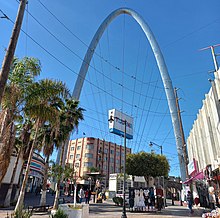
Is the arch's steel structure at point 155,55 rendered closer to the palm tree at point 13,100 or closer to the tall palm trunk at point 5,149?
the palm tree at point 13,100

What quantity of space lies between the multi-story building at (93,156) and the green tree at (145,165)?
41430mm

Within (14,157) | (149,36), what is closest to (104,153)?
(149,36)

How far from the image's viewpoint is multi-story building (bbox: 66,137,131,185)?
273 ft

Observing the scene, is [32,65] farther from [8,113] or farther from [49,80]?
[8,113]

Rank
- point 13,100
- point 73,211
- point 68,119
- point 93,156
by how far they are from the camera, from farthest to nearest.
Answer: point 93,156, point 68,119, point 73,211, point 13,100

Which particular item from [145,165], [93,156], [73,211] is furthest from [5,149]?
[93,156]

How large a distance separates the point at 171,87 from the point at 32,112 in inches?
1197

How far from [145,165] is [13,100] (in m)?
32.4

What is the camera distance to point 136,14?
47.7 meters

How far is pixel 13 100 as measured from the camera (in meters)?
11.7

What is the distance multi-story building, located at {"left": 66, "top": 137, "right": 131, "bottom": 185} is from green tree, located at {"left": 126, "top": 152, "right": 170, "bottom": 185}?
41430mm

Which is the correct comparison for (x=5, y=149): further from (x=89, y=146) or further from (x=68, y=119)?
(x=89, y=146)

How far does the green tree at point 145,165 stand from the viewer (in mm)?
40156

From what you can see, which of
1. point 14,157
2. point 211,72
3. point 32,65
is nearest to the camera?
point 32,65
